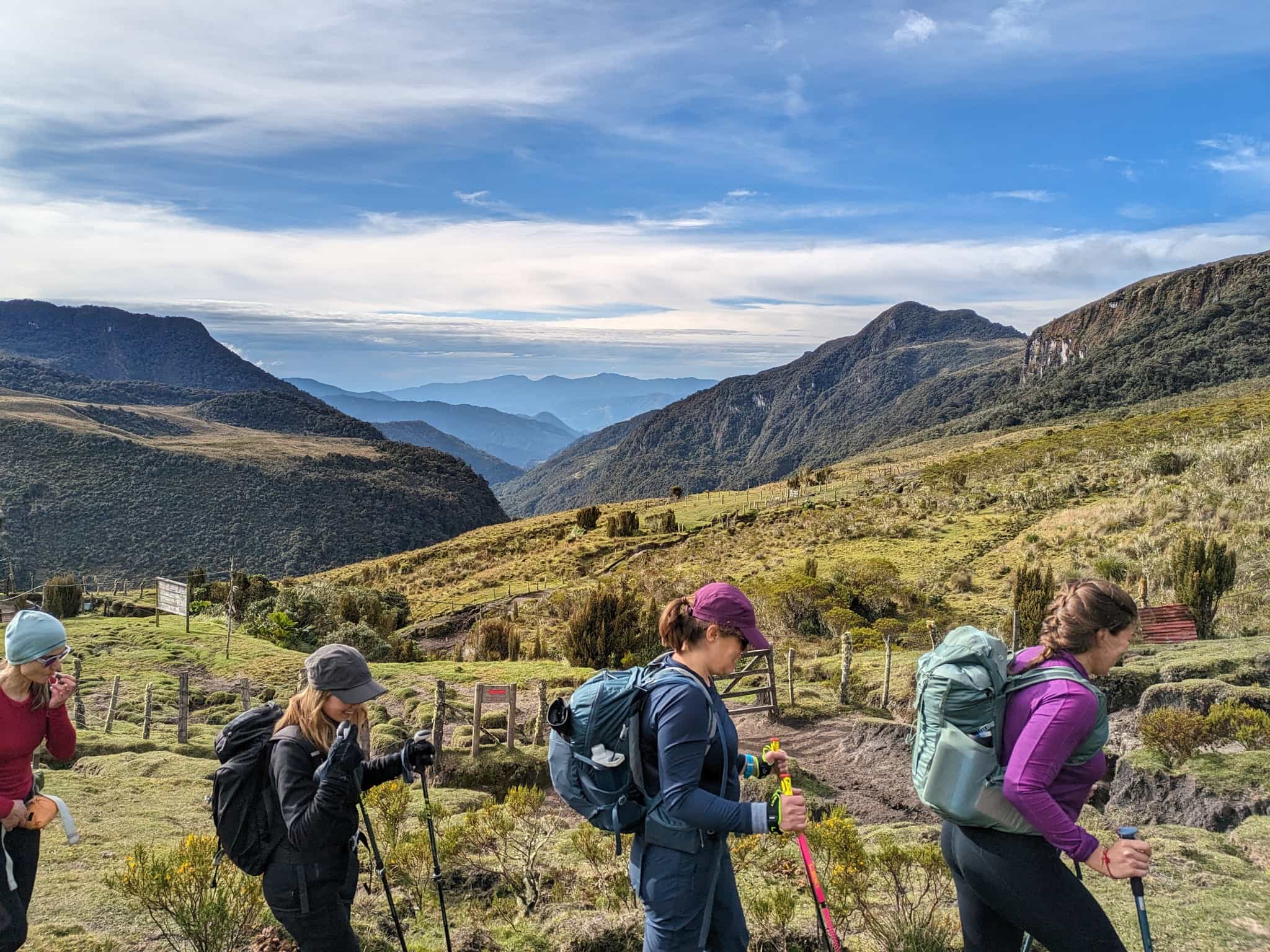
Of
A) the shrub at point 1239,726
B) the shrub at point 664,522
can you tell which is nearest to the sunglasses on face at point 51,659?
the shrub at point 1239,726

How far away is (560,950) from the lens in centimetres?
441

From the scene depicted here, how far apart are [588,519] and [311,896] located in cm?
4584

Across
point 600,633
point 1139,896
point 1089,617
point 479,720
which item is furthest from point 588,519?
point 1089,617

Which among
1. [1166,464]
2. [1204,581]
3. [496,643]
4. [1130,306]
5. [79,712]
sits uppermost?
[1130,306]

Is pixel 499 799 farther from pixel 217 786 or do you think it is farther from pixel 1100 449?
pixel 1100 449

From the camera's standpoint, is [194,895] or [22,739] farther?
[194,895]

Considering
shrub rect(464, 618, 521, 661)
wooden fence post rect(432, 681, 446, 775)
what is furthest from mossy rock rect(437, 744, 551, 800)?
shrub rect(464, 618, 521, 661)

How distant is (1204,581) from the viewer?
1368cm

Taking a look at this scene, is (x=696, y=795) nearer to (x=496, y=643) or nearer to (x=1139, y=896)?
(x=1139, y=896)

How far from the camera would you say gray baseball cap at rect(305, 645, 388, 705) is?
2.90 metres

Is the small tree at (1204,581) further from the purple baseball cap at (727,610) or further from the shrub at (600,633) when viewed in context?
the purple baseball cap at (727,610)

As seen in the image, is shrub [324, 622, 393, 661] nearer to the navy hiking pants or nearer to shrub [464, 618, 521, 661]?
shrub [464, 618, 521, 661]

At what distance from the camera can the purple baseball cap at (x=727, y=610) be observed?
2758 millimetres

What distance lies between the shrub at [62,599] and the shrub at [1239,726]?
27.0 m
